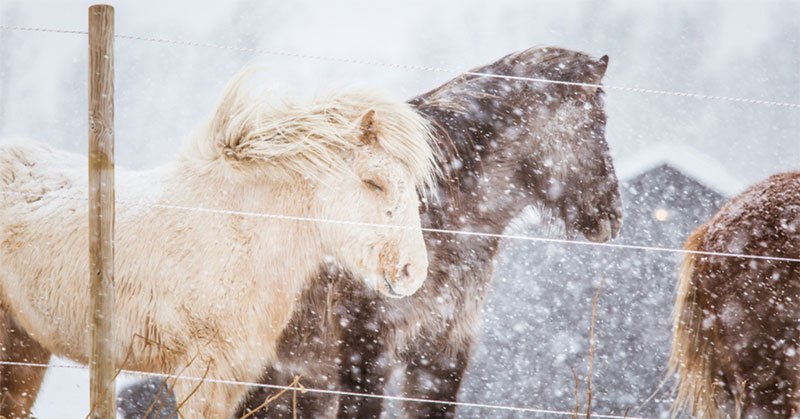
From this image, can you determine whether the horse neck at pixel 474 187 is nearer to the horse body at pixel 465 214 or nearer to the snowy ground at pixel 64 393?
the horse body at pixel 465 214

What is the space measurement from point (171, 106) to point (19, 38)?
394mm

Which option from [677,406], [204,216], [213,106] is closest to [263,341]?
[204,216]

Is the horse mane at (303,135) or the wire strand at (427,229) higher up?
the horse mane at (303,135)

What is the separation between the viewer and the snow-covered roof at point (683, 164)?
1658mm

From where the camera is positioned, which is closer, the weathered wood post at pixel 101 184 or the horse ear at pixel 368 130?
the weathered wood post at pixel 101 184

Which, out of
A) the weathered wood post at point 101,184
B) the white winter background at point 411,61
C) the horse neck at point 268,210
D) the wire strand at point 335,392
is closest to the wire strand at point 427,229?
the horse neck at point 268,210

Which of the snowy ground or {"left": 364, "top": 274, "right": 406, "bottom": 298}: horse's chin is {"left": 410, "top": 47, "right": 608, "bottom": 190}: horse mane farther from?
the snowy ground

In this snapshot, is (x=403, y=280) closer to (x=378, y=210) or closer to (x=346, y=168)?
(x=378, y=210)

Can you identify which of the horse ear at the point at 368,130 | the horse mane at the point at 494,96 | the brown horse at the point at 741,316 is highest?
the horse mane at the point at 494,96

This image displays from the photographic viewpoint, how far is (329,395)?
1.65m

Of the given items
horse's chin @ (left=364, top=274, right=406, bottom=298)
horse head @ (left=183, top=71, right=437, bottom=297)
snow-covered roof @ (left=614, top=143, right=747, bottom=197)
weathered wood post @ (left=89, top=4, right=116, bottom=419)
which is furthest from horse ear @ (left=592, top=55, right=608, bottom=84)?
weathered wood post @ (left=89, top=4, right=116, bottom=419)

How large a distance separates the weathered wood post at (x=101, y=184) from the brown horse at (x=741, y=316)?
125 centimetres

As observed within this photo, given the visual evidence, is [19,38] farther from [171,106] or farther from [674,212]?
[674,212]

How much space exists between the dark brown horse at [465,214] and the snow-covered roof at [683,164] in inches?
2.0
